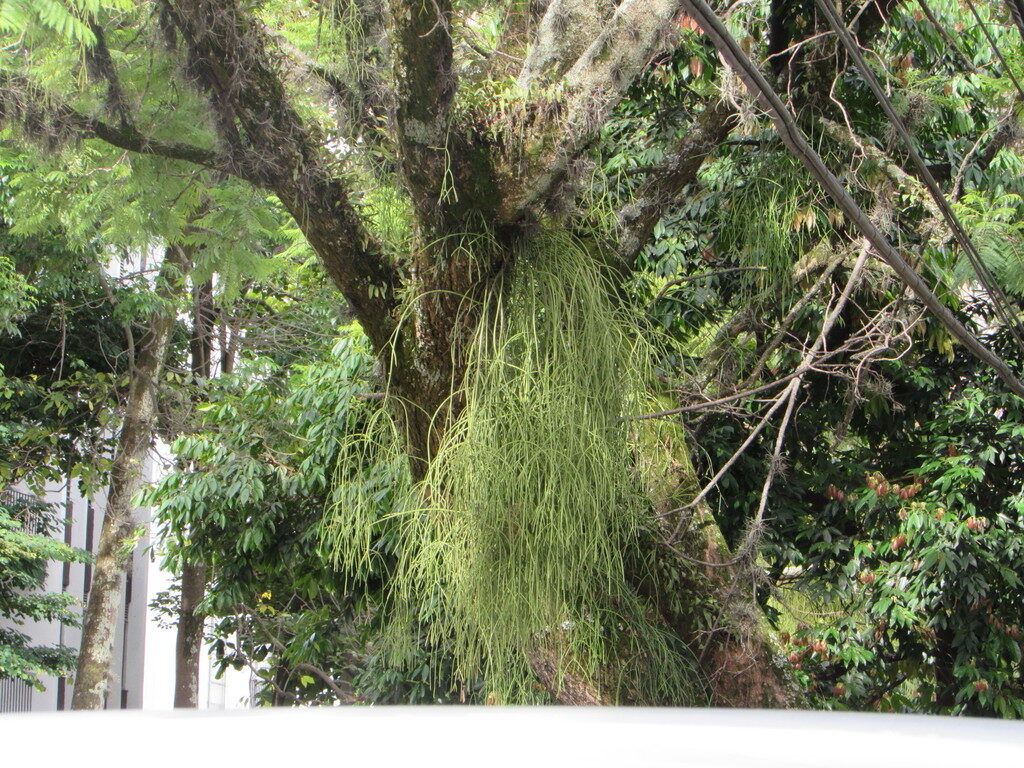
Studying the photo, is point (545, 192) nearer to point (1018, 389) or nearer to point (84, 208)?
point (1018, 389)

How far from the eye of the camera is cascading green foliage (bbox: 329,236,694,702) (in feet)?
7.23

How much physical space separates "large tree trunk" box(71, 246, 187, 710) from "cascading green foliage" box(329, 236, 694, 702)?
15.8 ft

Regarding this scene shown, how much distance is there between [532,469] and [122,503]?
5728 mm

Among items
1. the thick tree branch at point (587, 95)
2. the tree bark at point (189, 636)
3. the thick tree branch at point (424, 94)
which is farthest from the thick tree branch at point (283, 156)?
the tree bark at point (189, 636)

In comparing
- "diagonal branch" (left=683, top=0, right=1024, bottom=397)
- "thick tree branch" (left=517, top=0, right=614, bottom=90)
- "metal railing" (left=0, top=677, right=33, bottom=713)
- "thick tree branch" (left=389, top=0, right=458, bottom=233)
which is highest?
"thick tree branch" (left=517, top=0, right=614, bottom=90)

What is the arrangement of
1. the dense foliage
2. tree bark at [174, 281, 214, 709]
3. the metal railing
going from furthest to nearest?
the metal railing, tree bark at [174, 281, 214, 709], the dense foliage

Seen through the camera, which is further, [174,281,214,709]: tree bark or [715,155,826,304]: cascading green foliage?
[174,281,214,709]: tree bark

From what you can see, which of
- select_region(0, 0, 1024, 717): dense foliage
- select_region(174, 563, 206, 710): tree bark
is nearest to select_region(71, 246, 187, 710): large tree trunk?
select_region(174, 563, 206, 710): tree bark

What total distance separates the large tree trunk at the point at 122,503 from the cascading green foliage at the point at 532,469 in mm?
4804

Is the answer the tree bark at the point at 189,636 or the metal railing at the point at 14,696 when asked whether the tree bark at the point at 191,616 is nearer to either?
the tree bark at the point at 189,636

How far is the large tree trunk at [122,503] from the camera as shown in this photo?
6793 mm

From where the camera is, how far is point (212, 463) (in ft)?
15.4

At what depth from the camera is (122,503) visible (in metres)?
7.18

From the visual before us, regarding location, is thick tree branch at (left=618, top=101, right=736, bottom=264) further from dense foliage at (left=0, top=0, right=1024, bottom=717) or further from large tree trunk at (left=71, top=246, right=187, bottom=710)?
large tree trunk at (left=71, top=246, right=187, bottom=710)
